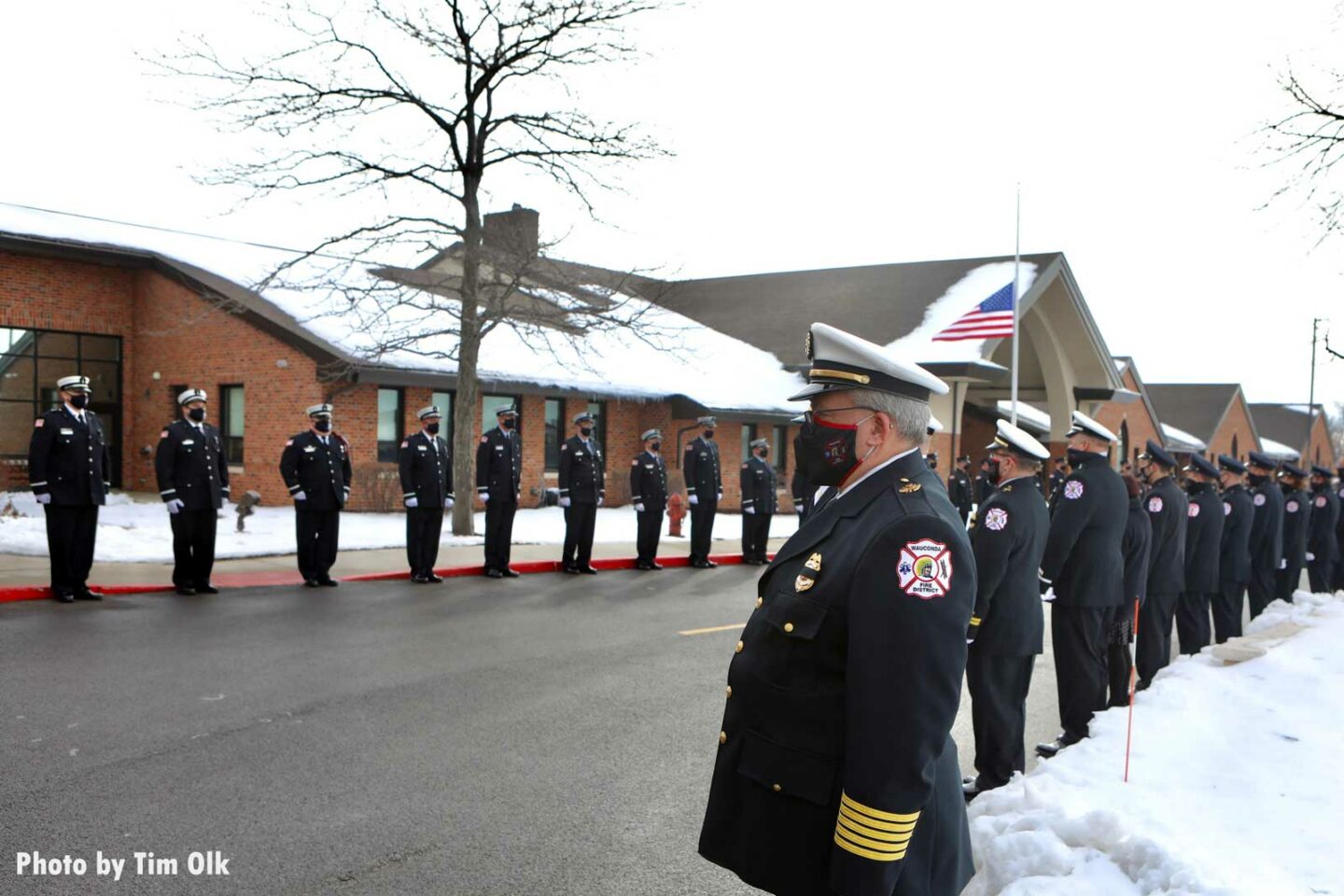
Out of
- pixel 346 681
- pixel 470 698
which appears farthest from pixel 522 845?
pixel 346 681

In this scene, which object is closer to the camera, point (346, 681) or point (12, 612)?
point (346, 681)

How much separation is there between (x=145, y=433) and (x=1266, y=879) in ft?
86.2

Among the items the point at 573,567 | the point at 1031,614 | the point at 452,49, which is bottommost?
the point at 573,567

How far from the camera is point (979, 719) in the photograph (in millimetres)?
5840

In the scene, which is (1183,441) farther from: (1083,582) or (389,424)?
(1083,582)

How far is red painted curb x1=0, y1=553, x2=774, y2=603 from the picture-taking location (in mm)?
10547

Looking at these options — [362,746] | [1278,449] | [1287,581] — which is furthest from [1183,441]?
[362,746]

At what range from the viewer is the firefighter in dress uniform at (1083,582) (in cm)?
675

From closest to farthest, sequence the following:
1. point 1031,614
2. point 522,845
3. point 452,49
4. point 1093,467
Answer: point 522,845, point 1031,614, point 1093,467, point 452,49

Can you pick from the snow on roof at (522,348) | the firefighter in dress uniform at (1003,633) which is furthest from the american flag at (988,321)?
the firefighter in dress uniform at (1003,633)

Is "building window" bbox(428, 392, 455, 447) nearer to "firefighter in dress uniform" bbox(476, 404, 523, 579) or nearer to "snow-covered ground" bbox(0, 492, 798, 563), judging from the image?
"snow-covered ground" bbox(0, 492, 798, 563)

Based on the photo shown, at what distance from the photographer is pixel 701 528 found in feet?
54.7

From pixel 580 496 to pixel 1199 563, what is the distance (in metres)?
8.05

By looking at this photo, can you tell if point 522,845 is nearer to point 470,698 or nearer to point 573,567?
point 470,698
